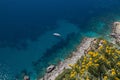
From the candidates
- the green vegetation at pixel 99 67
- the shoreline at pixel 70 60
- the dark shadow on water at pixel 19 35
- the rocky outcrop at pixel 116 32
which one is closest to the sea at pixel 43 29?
the dark shadow on water at pixel 19 35

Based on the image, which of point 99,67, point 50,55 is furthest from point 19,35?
point 99,67

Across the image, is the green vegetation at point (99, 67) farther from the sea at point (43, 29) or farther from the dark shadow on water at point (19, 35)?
the dark shadow on water at point (19, 35)

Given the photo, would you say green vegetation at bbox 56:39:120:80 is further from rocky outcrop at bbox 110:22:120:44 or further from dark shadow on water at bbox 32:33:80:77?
rocky outcrop at bbox 110:22:120:44

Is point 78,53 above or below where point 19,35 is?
below

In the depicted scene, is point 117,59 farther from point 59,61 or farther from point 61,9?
point 61,9

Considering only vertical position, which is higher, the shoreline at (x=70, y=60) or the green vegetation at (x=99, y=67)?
the shoreline at (x=70, y=60)

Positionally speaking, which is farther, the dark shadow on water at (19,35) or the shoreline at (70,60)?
the dark shadow on water at (19,35)

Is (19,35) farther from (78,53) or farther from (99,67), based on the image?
(99,67)
